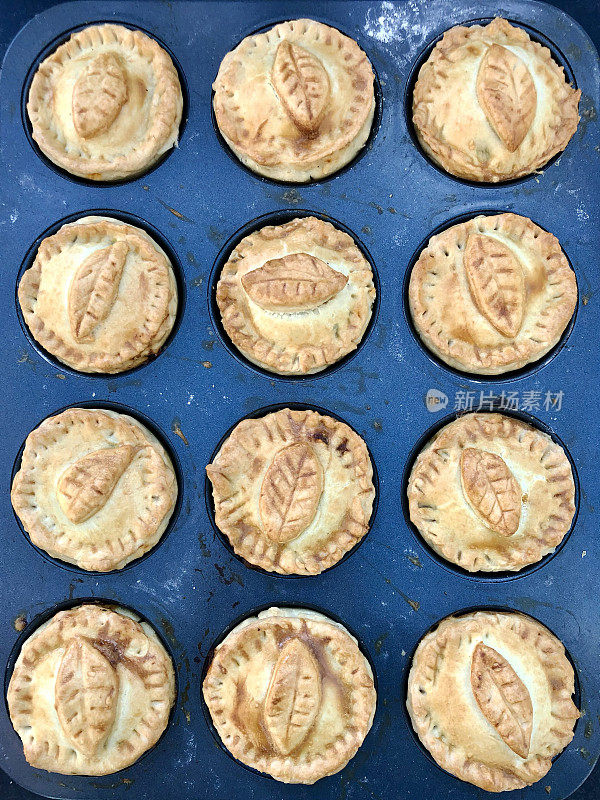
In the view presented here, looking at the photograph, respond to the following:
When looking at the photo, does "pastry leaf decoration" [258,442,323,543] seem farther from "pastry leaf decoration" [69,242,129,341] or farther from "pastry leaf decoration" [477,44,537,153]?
"pastry leaf decoration" [477,44,537,153]

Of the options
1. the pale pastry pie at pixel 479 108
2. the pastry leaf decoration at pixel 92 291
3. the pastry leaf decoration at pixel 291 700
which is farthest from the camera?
the pale pastry pie at pixel 479 108

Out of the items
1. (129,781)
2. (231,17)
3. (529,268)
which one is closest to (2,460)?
(129,781)

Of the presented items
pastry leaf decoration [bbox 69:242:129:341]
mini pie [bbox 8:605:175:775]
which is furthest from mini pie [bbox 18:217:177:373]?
mini pie [bbox 8:605:175:775]

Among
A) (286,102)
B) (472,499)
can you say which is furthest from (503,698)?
(286,102)

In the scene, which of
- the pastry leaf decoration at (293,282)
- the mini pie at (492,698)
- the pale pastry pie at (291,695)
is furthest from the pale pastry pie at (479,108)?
the pale pastry pie at (291,695)

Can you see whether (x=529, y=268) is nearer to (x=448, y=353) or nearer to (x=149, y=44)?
(x=448, y=353)

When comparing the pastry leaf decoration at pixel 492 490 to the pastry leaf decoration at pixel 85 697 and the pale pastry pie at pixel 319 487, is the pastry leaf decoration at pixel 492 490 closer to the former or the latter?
the pale pastry pie at pixel 319 487

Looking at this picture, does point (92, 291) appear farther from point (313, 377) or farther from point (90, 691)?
point (90, 691)

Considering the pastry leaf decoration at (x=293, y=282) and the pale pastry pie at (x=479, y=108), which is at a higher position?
the pale pastry pie at (x=479, y=108)
